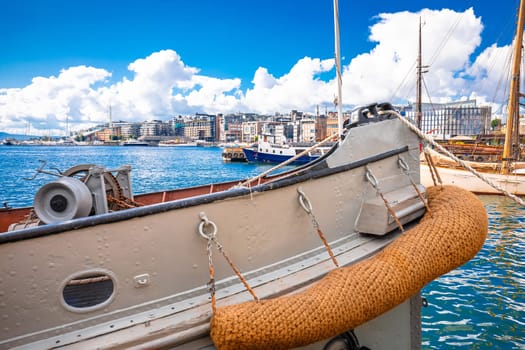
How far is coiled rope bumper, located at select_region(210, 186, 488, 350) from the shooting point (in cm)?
243

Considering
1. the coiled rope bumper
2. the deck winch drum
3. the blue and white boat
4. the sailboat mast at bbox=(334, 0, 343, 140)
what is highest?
the sailboat mast at bbox=(334, 0, 343, 140)

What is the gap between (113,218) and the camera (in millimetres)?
2525

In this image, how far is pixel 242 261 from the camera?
310 centimetres

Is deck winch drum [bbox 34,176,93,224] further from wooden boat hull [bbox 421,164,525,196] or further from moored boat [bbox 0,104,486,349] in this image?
wooden boat hull [bbox 421,164,525,196]

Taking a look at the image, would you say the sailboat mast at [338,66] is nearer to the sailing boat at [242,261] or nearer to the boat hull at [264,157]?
the sailing boat at [242,261]

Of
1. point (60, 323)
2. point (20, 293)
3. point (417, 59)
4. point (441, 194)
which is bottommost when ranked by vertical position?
point (60, 323)

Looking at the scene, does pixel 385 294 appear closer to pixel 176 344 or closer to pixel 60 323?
pixel 176 344

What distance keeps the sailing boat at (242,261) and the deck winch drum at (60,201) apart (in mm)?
10

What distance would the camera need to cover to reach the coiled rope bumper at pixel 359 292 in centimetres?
243

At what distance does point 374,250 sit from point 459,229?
0.83 m

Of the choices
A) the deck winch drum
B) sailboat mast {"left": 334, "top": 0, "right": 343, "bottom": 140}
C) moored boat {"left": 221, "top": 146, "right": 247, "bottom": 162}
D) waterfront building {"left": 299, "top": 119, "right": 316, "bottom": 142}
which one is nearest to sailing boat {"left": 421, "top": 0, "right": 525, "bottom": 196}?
sailboat mast {"left": 334, "top": 0, "right": 343, "bottom": 140}

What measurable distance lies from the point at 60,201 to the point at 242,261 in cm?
163

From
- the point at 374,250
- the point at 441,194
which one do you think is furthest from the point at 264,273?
the point at 441,194

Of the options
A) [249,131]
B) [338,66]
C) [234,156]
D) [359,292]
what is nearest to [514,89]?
[338,66]
